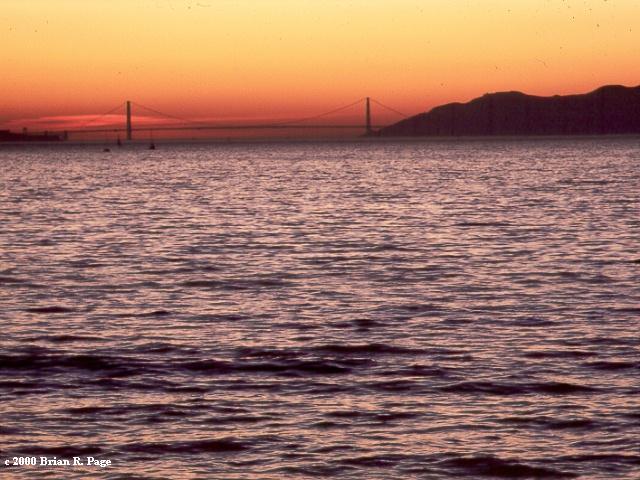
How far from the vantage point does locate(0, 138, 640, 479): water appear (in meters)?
10.2

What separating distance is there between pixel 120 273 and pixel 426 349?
34.7 feet

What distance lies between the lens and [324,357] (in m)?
14.2

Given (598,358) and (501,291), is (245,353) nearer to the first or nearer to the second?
(598,358)

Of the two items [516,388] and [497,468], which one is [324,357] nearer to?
[516,388]

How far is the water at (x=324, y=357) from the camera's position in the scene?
1020cm

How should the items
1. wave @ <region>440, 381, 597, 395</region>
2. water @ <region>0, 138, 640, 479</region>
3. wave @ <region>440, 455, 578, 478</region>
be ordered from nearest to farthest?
wave @ <region>440, 455, 578, 478</region> → water @ <region>0, 138, 640, 479</region> → wave @ <region>440, 381, 597, 395</region>

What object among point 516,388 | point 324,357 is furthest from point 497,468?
point 324,357

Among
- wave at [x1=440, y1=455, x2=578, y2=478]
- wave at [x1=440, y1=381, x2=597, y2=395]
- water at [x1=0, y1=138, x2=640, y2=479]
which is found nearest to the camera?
wave at [x1=440, y1=455, x2=578, y2=478]

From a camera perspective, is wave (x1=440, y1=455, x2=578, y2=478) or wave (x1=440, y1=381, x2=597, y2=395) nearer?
wave (x1=440, y1=455, x2=578, y2=478)

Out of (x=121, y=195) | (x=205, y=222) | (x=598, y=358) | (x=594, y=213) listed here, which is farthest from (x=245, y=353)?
(x=121, y=195)

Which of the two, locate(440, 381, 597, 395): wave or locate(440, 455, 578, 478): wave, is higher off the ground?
locate(440, 381, 597, 395): wave

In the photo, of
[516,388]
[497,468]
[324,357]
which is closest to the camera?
[497,468]

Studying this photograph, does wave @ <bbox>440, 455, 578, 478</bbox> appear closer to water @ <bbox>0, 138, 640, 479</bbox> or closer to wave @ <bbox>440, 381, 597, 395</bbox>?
water @ <bbox>0, 138, 640, 479</bbox>

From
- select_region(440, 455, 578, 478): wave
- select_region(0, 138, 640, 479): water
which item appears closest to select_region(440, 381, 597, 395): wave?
select_region(0, 138, 640, 479): water
